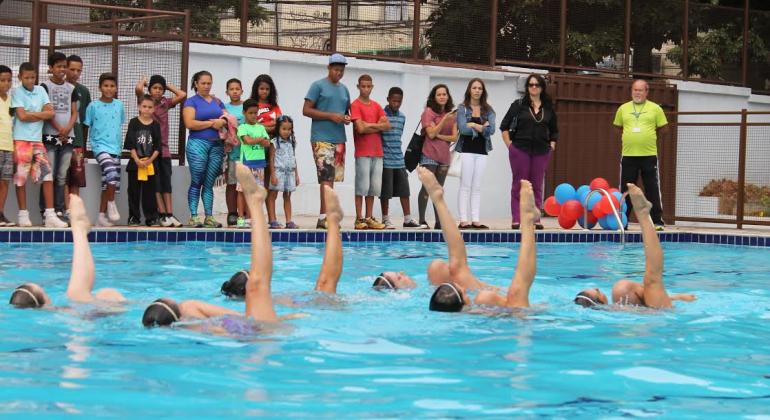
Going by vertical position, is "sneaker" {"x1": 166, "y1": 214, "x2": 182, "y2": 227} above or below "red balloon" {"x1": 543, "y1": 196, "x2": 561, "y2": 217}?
below

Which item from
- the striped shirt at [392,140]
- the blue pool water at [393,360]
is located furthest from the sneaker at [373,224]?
the blue pool water at [393,360]

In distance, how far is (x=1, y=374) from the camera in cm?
521

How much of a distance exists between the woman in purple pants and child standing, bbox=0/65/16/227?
576cm

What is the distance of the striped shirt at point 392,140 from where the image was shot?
13.7 metres

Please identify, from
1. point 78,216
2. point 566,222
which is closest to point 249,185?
point 78,216

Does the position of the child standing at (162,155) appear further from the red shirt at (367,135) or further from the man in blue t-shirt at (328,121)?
the red shirt at (367,135)

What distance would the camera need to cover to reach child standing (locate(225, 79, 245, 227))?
13.2 meters

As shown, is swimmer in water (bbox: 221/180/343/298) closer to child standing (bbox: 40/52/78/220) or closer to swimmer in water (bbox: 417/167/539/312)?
swimmer in water (bbox: 417/167/539/312)

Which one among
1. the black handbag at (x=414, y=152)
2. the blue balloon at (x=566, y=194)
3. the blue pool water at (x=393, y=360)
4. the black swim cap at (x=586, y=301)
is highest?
the black handbag at (x=414, y=152)

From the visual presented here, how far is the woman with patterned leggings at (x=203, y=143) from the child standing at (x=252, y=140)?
0.31 meters

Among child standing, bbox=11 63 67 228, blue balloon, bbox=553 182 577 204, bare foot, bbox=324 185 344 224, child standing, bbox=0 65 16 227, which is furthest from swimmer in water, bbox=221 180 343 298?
blue balloon, bbox=553 182 577 204

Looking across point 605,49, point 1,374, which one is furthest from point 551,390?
point 605,49

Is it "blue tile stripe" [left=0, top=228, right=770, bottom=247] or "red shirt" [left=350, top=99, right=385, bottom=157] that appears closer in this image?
"blue tile stripe" [left=0, top=228, right=770, bottom=247]

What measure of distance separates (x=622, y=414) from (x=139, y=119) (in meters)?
9.24
